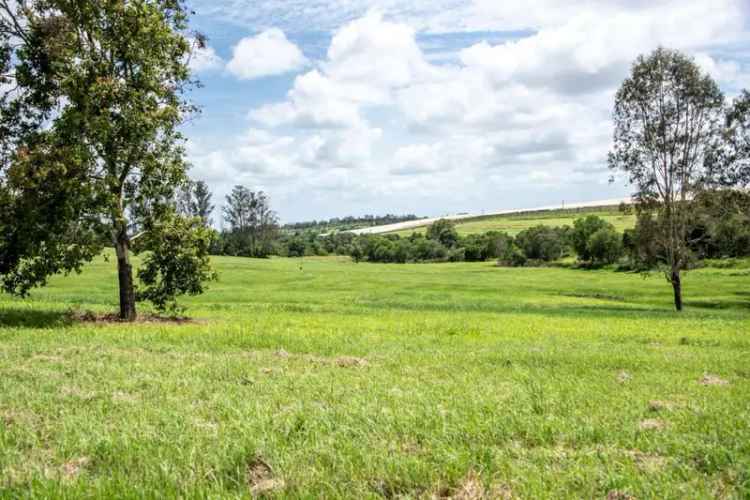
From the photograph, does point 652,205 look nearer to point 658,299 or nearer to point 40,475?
point 658,299

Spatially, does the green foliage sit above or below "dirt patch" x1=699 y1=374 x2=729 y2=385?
above

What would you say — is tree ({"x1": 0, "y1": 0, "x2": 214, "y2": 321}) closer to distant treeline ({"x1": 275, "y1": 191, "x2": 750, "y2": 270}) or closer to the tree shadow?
the tree shadow

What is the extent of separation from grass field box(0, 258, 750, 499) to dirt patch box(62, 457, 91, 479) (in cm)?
3

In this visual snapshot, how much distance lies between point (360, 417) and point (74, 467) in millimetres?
3240

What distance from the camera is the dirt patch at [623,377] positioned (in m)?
11.7

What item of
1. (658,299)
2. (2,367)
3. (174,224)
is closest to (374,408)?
(2,367)

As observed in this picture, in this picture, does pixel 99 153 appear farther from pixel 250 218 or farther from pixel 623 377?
pixel 250 218

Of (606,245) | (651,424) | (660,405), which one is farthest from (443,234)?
(651,424)

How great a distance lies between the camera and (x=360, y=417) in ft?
24.6

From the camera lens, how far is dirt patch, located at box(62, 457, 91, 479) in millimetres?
5578

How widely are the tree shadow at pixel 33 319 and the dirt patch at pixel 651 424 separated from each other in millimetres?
18211

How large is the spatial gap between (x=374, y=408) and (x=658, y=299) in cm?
5560

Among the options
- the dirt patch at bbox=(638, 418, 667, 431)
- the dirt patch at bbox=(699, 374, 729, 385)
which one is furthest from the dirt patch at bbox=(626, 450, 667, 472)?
the dirt patch at bbox=(699, 374, 729, 385)

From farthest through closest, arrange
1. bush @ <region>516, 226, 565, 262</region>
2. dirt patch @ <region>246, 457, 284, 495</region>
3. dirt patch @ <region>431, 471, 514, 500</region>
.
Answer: bush @ <region>516, 226, 565, 262</region> → dirt patch @ <region>246, 457, 284, 495</region> → dirt patch @ <region>431, 471, 514, 500</region>
